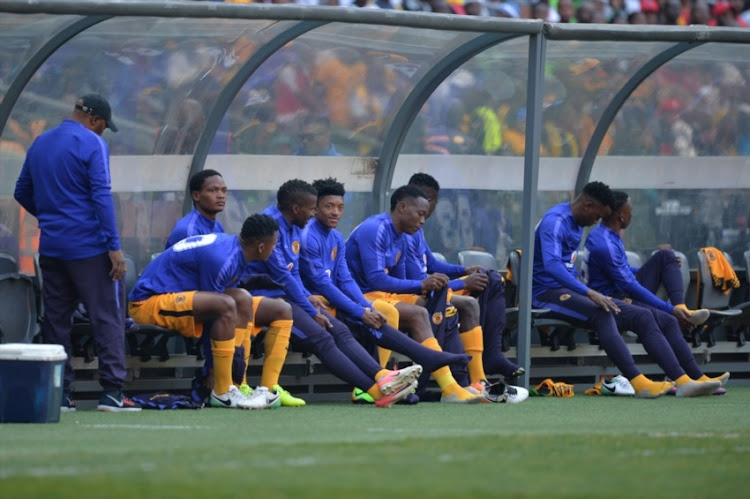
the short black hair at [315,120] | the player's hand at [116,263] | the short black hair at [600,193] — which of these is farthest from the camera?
the short black hair at [315,120]

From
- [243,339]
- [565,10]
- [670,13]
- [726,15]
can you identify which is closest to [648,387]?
[243,339]

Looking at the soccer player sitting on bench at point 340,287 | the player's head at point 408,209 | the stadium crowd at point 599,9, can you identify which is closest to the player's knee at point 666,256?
the player's head at point 408,209

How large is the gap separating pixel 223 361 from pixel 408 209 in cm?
199

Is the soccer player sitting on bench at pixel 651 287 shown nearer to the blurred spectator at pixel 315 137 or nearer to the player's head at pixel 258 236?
the blurred spectator at pixel 315 137

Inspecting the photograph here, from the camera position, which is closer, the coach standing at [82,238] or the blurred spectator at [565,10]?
the coach standing at [82,238]

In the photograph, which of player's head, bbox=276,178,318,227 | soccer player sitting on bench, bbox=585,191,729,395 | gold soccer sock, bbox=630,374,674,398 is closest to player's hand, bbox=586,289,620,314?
soccer player sitting on bench, bbox=585,191,729,395

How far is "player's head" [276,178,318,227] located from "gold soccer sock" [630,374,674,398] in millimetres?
2583

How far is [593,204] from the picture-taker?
32.5ft

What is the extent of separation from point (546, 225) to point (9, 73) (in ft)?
12.7

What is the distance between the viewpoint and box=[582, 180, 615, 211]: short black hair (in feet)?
32.3

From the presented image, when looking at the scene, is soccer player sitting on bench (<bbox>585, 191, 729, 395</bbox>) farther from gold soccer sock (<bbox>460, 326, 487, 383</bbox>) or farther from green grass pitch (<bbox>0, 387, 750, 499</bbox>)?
green grass pitch (<bbox>0, 387, 750, 499</bbox>)

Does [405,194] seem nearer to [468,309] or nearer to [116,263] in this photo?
[468,309]

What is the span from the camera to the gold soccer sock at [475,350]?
30.2 ft

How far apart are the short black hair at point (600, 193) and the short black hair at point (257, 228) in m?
2.85
